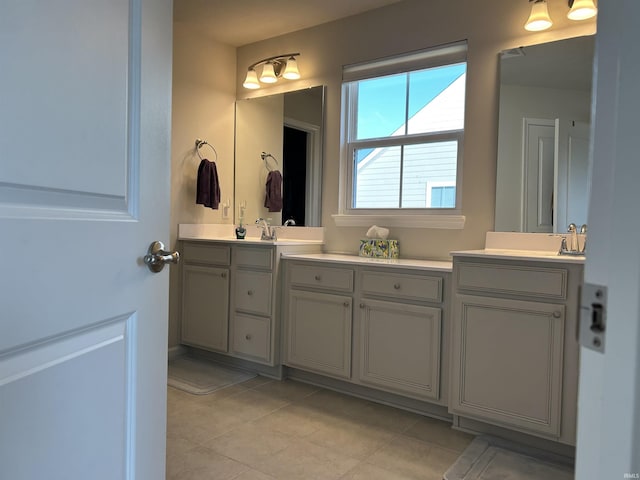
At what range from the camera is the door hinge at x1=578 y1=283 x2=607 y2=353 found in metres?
0.45

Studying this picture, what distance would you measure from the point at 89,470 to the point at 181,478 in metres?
Result: 1.11

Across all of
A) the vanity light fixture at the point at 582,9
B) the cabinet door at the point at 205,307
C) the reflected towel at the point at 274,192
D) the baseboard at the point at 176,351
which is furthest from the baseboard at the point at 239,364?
the vanity light fixture at the point at 582,9

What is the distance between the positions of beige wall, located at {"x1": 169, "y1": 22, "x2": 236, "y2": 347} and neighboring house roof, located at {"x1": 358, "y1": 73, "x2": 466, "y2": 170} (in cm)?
154

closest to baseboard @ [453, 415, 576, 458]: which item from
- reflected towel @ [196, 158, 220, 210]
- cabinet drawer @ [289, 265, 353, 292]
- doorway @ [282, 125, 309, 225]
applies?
cabinet drawer @ [289, 265, 353, 292]

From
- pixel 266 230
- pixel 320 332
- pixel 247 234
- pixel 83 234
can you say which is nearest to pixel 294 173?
pixel 266 230

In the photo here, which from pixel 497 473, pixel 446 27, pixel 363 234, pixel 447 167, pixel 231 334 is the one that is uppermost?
pixel 446 27

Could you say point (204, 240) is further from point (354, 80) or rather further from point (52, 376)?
point (52, 376)

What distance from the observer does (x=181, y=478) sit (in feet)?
5.84

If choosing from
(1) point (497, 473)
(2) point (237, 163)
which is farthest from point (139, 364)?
(2) point (237, 163)

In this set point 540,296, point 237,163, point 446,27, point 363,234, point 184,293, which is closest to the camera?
point 540,296

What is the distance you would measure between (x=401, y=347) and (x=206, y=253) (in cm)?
160

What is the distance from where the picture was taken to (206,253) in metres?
3.26

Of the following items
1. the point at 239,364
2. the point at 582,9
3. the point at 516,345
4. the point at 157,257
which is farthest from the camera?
the point at 239,364

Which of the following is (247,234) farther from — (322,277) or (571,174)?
(571,174)
